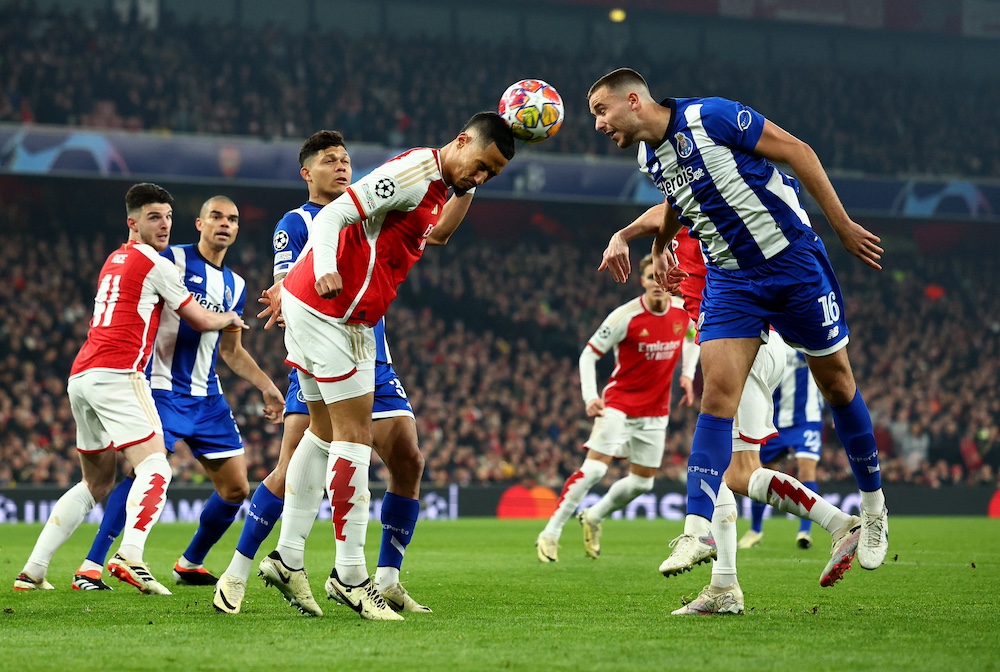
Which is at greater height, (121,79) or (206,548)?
(121,79)

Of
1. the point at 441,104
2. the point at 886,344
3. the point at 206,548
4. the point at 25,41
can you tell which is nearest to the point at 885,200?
the point at 886,344

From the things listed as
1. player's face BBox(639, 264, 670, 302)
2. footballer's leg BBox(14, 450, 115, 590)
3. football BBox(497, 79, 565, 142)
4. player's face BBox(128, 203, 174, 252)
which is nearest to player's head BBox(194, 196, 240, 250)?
player's face BBox(128, 203, 174, 252)

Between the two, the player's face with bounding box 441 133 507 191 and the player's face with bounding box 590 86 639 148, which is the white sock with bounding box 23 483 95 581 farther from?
the player's face with bounding box 590 86 639 148

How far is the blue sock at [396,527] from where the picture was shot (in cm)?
587

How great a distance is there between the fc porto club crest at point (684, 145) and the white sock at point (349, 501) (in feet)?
6.47

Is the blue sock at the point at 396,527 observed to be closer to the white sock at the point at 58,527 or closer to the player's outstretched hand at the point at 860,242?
the white sock at the point at 58,527

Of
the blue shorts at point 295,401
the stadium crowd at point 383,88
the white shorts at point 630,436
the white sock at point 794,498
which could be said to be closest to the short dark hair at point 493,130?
the blue shorts at point 295,401

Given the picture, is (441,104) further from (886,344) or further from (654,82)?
(886,344)

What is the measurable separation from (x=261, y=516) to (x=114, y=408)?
1.52 metres

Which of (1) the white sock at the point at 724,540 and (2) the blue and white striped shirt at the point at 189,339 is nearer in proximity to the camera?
(1) the white sock at the point at 724,540

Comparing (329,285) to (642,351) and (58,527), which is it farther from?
(642,351)

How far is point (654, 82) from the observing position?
30.3 metres

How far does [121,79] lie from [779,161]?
22.0 metres

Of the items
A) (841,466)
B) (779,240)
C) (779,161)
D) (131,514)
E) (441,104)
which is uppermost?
(441,104)
